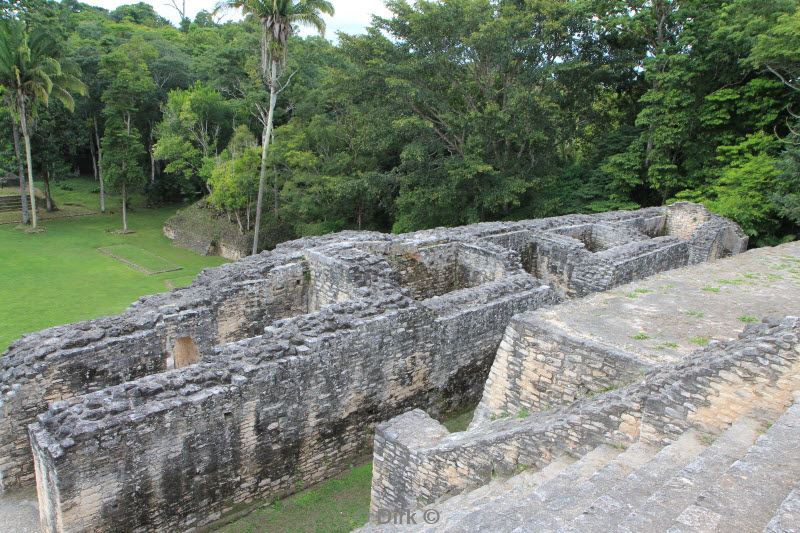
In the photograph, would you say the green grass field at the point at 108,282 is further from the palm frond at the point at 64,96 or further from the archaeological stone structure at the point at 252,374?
the palm frond at the point at 64,96

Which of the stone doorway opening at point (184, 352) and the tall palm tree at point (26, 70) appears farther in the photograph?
the tall palm tree at point (26, 70)

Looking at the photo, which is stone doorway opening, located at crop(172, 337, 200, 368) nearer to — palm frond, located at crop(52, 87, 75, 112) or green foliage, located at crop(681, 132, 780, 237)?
green foliage, located at crop(681, 132, 780, 237)

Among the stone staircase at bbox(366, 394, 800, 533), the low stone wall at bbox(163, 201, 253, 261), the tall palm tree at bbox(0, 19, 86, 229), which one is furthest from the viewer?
the low stone wall at bbox(163, 201, 253, 261)

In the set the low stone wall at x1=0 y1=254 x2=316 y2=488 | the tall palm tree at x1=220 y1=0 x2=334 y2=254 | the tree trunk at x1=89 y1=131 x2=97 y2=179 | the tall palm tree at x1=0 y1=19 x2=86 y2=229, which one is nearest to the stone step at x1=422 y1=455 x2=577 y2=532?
the low stone wall at x1=0 y1=254 x2=316 y2=488

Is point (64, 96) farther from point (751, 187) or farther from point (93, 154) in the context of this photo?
point (751, 187)

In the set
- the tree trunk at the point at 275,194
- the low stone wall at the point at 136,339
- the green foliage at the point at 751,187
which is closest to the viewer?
the low stone wall at the point at 136,339

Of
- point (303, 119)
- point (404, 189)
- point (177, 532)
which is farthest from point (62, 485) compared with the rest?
point (303, 119)

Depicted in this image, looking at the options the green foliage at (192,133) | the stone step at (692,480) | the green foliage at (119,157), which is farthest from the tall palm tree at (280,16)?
the stone step at (692,480)

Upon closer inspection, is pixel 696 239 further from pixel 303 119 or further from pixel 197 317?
pixel 303 119

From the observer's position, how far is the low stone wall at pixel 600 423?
5234 millimetres

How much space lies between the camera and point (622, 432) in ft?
19.2

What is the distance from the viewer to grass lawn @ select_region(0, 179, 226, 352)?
1612 cm

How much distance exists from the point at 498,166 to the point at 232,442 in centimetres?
1766

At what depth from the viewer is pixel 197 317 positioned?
1002cm
